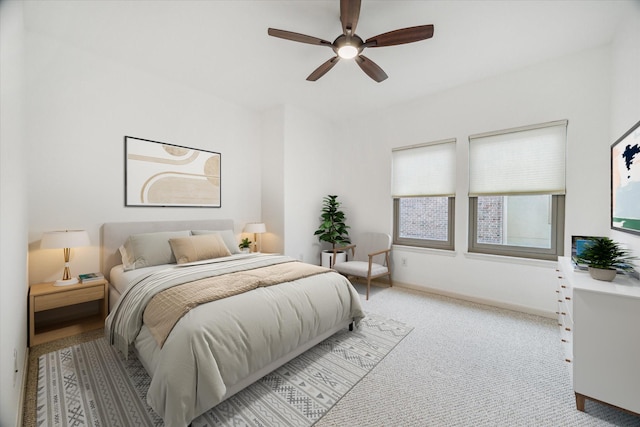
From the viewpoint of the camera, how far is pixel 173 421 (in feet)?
4.53

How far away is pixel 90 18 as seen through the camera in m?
2.43

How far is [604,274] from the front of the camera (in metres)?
1.84

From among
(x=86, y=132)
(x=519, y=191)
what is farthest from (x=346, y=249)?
(x=86, y=132)

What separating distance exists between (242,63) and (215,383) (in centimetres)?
320

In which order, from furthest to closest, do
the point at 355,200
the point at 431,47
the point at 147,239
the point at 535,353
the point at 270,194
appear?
the point at 355,200 → the point at 270,194 → the point at 147,239 → the point at 431,47 → the point at 535,353

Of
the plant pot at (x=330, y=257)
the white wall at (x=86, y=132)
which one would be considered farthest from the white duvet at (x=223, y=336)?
the plant pot at (x=330, y=257)

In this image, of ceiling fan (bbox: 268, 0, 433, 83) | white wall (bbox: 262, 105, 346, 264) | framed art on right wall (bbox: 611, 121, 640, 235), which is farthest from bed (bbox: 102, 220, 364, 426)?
framed art on right wall (bbox: 611, 121, 640, 235)

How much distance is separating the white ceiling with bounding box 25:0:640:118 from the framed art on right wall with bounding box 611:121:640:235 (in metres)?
1.13

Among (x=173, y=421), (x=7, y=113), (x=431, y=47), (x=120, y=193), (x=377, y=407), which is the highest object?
(x=431, y=47)

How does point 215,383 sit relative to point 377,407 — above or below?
above

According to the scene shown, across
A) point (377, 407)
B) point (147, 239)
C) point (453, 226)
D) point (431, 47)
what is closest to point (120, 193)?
point (147, 239)

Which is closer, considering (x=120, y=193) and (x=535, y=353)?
(x=535, y=353)

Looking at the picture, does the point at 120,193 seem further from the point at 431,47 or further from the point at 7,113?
the point at 431,47

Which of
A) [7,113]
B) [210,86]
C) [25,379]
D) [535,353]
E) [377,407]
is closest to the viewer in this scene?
[7,113]
